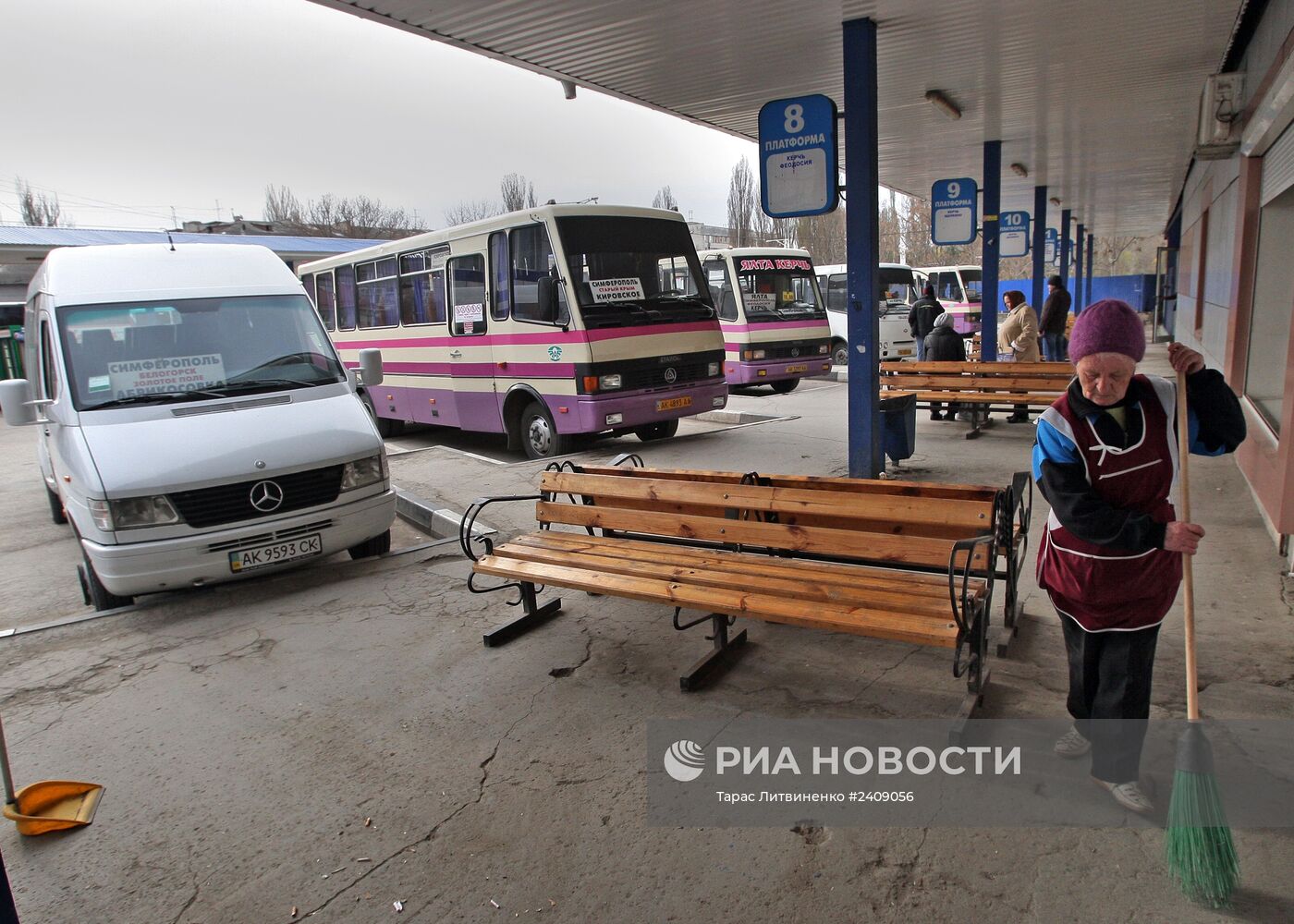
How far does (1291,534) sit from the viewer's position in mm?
4867

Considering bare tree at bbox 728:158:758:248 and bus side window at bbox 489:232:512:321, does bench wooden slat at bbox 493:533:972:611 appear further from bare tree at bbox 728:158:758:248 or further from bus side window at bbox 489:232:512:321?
bare tree at bbox 728:158:758:248

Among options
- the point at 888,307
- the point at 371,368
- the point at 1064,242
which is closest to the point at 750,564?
the point at 371,368

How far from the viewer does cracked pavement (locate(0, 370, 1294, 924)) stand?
8.41 feet

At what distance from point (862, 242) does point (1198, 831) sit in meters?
5.81

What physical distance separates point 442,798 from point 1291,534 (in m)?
4.95

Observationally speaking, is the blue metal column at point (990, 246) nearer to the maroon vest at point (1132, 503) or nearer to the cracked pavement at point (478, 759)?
the cracked pavement at point (478, 759)

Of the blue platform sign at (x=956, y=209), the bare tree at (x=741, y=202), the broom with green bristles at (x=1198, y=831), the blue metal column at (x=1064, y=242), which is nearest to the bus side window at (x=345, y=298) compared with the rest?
the blue platform sign at (x=956, y=209)

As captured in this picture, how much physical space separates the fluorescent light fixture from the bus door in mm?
5566

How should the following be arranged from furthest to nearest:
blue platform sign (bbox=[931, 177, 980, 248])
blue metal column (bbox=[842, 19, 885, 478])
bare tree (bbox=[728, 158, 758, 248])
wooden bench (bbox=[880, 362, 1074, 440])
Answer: bare tree (bbox=[728, 158, 758, 248]) < blue platform sign (bbox=[931, 177, 980, 248]) < wooden bench (bbox=[880, 362, 1074, 440]) < blue metal column (bbox=[842, 19, 885, 478])

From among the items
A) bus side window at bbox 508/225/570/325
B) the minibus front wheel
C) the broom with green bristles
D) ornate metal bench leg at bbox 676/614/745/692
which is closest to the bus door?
bus side window at bbox 508/225/570/325

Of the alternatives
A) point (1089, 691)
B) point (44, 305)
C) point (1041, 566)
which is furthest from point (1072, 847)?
point (44, 305)

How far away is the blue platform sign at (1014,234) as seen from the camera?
693 inches

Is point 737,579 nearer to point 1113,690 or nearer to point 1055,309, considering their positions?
point 1113,690

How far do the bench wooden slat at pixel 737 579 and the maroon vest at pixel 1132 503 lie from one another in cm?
65
